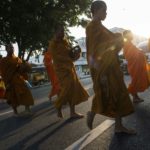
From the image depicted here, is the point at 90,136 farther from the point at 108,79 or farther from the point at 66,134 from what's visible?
the point at 108,79

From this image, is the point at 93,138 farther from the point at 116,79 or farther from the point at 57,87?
the point at 57,87

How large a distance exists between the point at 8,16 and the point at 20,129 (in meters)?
22.2

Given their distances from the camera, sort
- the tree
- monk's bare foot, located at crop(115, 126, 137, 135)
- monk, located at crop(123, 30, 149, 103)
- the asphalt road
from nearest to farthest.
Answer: the asphalt road, monk's bare foot, located at crop(115, 126, 137, 135), monk, located at crop(123, 30, 149, 103), the tree

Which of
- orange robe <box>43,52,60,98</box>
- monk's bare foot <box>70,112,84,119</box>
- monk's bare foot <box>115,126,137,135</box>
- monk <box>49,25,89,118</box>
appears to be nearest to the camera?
monk's bare foot <box>115,126,137,135</box>

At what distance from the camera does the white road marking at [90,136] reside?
20.8 ft

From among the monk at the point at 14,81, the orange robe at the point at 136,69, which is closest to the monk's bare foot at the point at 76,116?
the monk at the point at 14,81

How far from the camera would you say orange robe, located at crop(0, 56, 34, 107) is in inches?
420

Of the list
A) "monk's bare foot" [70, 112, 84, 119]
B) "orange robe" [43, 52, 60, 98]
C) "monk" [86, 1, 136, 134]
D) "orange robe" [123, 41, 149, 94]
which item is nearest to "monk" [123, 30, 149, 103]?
"orange robe" [123, 41, 149, 94]

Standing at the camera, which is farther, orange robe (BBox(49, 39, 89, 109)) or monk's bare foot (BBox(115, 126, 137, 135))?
orange robe (BBox(49, 39, 89, 109))

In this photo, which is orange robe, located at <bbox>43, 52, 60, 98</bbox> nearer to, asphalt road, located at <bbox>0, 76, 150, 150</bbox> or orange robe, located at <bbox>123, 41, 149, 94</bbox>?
orange robe, located at <bbox>123, 41, 149, 94</bbox>

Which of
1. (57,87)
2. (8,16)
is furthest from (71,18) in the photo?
(57,87)

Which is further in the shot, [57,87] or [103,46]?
[57,87]

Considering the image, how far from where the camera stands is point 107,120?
8.17m

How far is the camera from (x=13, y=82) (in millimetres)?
10781
